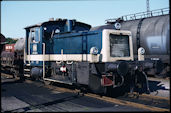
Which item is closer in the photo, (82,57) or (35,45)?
(82,57)

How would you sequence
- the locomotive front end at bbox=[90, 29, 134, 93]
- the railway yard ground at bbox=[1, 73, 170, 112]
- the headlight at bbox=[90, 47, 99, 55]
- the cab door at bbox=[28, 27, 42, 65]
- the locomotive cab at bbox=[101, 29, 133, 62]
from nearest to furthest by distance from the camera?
1. the railway yard ground at bbox=[1, 73, 170, 112]
2. the locomotive front end at bbox=[90, 29, 134, 93]
3. the headlight at bbox=[90, 47, 99, 55]
4. the locomotive cab at bbox=[101, 29, 133, 62]
5. the cab door at bbox=[28, 27, 42, 65]

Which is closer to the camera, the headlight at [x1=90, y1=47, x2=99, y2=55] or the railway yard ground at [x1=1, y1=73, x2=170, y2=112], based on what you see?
the railway yard ground at [x1=1, y1=73, x2=170, y2=112]

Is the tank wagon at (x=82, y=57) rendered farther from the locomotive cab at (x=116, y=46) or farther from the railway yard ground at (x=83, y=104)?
the railway yard ground at (x=83, y=104)

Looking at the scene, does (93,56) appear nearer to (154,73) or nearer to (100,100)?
(100,100)

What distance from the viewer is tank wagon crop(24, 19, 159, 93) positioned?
718 cm

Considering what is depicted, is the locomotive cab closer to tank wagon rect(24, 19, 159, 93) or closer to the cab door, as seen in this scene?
tank wagon rect(24, 19, 159, 93)

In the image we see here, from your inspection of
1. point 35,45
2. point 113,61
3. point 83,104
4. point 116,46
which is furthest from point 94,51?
point 35,45

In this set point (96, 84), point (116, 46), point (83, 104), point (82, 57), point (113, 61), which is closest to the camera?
point (83, 104)

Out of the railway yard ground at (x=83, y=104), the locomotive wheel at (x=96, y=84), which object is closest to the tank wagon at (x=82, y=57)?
the locomotive wheel at (x=96, y=84)

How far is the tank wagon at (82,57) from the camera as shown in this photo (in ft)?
23.6

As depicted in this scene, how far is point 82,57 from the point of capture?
27.6 ft

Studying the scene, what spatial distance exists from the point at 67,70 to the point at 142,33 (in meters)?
7.02

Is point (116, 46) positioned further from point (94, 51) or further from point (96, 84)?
point (96, 84)

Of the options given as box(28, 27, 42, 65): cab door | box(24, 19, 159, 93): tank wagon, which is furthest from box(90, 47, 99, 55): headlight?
box(28, 27, 42, 65): cab door
